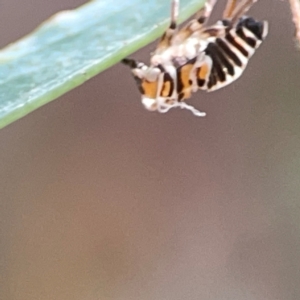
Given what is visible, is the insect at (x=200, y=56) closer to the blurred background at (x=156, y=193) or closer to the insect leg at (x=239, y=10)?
the insect leg at (x=239, y=10)

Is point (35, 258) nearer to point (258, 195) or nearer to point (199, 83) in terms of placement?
point (258, 195)

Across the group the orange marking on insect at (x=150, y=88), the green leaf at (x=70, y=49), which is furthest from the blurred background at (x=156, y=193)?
the green leaf at (x=70, y=49)

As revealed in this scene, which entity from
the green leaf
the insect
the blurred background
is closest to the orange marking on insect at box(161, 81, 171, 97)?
the insect

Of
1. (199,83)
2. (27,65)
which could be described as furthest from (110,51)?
(199,83)

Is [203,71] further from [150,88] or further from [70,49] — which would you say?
[70,49]

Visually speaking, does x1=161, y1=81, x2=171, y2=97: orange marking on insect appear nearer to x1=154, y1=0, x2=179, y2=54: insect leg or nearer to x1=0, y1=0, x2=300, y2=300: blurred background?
x1=154, y1=0, x2=179, y2=54: insect leg
